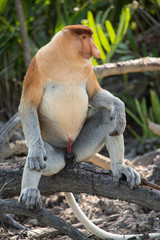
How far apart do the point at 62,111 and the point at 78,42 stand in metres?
0.56

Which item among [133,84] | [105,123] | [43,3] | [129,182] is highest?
[43,3]

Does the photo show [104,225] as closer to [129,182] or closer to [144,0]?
[129,182]

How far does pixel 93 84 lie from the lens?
3.18 m

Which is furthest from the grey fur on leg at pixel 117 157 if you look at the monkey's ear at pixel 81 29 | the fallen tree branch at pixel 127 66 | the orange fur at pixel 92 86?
the fallen tree branch at pixel 127 66

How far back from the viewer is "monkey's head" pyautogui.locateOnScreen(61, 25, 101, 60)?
2.83 m

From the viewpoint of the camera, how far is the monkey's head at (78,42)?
2.83 m

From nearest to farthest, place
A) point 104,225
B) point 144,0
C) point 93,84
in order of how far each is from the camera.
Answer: point 93,84 → point 104,225 → point 144,0

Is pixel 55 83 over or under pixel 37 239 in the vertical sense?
over

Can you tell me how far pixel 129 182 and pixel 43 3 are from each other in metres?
4.88

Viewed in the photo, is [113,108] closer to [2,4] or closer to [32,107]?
[32,107]

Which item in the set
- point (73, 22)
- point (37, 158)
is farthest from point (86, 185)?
point (73, 22)

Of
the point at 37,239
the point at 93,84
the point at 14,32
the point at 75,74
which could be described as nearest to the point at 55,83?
the point at 75,74

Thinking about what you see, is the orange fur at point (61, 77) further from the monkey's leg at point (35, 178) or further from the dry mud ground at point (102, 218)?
the dry mud ground at point (102, 218)

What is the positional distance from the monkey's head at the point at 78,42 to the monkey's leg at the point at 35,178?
0.80 meters
